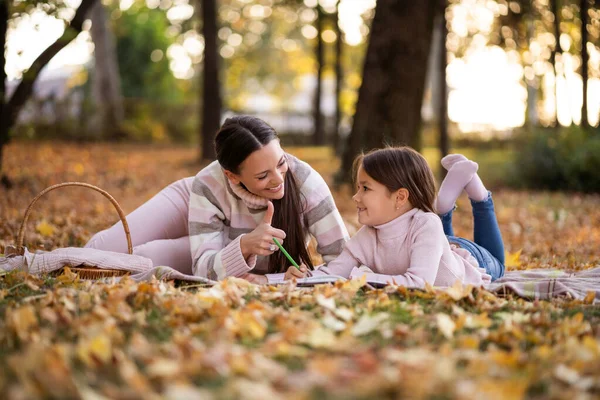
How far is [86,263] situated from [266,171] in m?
1.08

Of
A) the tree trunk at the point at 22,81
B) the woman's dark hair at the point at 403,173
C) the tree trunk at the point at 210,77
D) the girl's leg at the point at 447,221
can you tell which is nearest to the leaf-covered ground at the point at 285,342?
the woman's dark hair at the point at 403,173

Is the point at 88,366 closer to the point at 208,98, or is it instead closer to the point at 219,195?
the point at 219,195

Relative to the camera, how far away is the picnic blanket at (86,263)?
3547 mm

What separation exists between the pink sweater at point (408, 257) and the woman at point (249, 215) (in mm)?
240

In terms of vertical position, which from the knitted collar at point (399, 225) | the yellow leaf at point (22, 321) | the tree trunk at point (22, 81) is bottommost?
the yellow leaf at point (22, 321)

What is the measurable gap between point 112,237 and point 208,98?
386 inches

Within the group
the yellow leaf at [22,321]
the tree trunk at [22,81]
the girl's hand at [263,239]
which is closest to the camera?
the yellow leaf at [22,321]

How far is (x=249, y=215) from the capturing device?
395 centimetres

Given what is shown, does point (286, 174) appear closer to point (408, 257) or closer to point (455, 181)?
point (408, 257)

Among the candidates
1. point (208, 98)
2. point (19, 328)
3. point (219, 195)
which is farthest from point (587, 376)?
point (208, 98)

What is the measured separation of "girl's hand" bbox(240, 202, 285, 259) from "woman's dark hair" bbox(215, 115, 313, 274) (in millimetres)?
251

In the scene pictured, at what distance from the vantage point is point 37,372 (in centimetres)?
185

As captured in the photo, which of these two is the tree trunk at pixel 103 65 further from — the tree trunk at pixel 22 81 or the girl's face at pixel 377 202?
the girl's face at pixel 377 202

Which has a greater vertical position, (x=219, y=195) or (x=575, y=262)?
(x=219, y=195)
